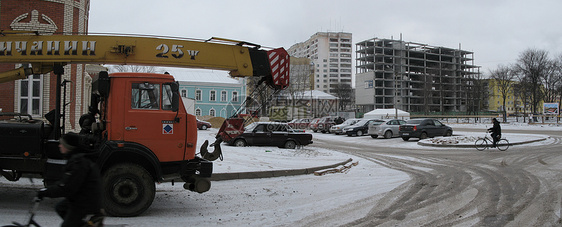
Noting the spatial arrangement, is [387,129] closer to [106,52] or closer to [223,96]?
[106,52]

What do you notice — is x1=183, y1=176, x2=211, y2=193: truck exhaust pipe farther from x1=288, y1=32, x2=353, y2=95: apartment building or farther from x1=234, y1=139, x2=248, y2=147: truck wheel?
x1=288, y1=32, x2=353, y2=95: apartment building

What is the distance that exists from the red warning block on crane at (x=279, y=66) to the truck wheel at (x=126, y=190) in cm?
329

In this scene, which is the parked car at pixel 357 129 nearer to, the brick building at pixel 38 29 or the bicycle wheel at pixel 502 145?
the bicycle wheel at pixel 502 145

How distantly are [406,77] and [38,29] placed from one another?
10248cm

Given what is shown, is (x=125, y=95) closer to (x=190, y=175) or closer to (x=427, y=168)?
(x=190, y=175)

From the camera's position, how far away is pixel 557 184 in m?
8.76

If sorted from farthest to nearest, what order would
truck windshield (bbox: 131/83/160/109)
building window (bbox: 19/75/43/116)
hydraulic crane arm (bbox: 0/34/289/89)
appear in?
building window (bbox: 19/75/43/116), hydraulic crane arm (bbox: 0/34/289/89), truck windshield (bbox: 131/83/160/109)

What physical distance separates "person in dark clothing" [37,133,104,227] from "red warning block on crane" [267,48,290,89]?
15.3ft

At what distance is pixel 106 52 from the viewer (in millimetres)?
7117

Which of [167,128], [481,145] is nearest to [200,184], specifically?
[167,128]

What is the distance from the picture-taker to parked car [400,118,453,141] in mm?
23656

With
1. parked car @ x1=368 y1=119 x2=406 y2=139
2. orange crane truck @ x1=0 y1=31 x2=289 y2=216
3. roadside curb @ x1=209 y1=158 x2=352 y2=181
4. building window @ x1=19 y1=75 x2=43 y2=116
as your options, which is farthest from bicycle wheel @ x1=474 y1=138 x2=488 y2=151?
building window @ x1=19 y1=75 x2=43 y2=116

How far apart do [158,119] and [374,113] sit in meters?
47.0

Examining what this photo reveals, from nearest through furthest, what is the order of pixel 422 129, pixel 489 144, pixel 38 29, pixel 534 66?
pixel 38 29 < pixel 489 144 < pixel 422 129 < pixel 534 66
